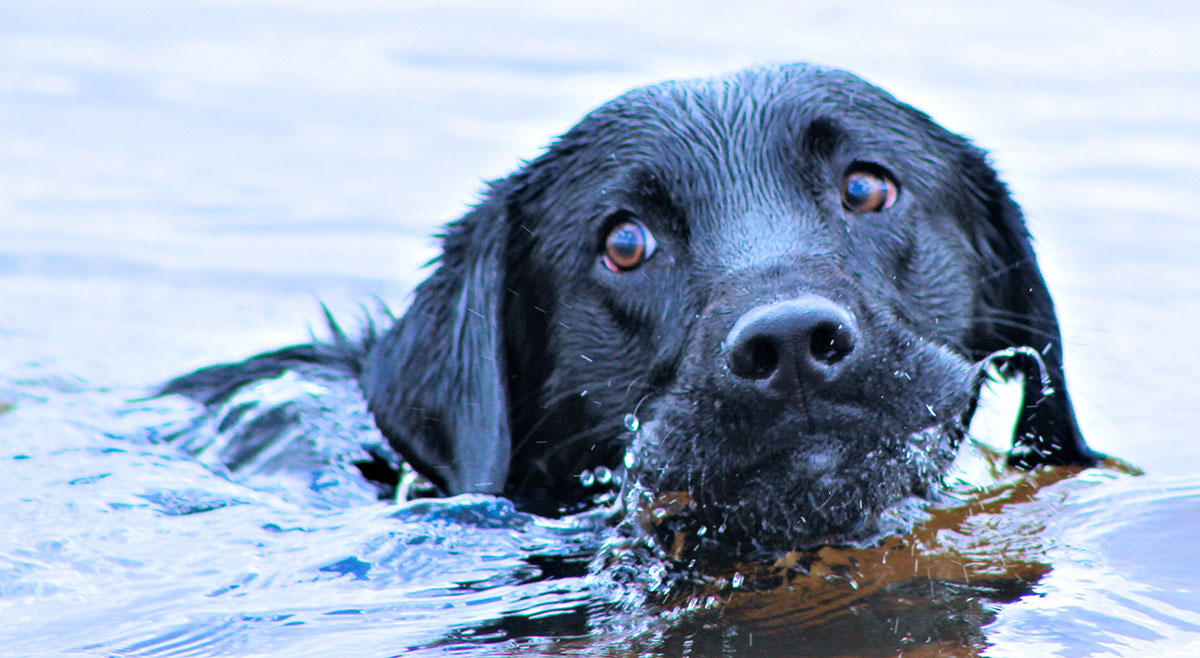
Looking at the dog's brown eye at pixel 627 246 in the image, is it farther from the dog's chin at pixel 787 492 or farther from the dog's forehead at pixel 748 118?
the dog's chin at pixel 787 492

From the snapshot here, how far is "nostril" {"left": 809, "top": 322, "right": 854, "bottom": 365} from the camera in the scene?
3420 millimetres

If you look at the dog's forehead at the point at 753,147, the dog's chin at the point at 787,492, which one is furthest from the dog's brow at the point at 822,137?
the dog's chin at the point at 787,492

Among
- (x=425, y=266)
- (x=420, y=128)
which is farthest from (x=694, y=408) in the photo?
(x=420, y=128)

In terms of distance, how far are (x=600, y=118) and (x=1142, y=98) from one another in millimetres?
6320

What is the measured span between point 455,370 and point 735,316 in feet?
3.57

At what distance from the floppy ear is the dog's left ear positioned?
1.44 m

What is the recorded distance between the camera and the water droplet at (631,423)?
4.15 metres

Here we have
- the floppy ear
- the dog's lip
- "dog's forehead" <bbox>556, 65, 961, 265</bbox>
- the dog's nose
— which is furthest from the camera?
the floppy ear

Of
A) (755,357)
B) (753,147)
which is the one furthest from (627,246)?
(755,357)

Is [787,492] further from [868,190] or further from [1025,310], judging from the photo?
[1025,310]

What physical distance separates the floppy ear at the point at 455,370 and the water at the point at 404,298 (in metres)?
0.16

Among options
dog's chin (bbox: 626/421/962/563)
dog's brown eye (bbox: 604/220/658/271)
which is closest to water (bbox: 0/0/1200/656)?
dog's chin (bbox: 626/421/962/563)

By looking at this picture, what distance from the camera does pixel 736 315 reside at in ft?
12.2

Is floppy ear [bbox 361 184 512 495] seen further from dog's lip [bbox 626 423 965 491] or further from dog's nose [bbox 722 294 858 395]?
dog's nose [bbox 722 294 858 395]
